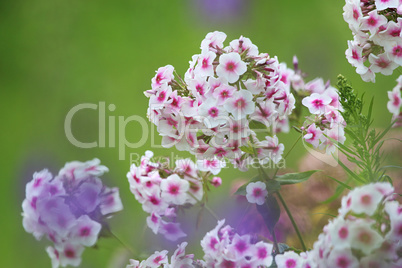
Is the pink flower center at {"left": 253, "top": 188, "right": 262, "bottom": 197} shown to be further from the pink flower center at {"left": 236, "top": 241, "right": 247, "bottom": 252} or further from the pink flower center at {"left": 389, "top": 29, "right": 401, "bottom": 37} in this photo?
the pink flower center at {"left": 389, "top": 29, "right": 401, "bottom": 37}

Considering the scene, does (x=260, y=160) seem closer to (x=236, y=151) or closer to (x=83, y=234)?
(x=236, y=151)

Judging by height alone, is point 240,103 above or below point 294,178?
above

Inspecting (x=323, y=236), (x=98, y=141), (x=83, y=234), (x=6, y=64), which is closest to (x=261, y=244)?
(x=323, y=236)

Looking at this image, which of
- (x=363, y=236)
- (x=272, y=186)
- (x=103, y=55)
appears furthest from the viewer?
(x=103, y=55)

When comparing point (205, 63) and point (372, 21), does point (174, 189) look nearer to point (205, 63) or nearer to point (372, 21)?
point (205, 63)

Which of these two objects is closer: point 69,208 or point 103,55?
point 69,208

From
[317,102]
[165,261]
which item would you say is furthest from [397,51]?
[165,261]

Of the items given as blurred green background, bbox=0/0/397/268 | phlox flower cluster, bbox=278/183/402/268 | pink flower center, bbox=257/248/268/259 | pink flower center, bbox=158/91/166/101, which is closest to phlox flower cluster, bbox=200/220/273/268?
pink flower center, bbox=257/248/268/259
